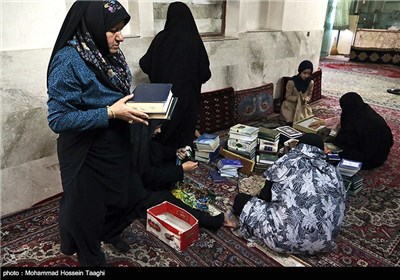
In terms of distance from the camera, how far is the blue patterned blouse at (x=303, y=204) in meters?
1.79

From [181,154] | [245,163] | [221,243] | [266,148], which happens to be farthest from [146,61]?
[221,243]

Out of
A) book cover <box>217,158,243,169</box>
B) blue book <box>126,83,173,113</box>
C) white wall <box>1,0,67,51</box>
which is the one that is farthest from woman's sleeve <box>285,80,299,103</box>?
blue book <box>126,83,173,113</box>

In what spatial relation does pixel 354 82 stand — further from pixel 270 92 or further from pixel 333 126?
pixel 333 126

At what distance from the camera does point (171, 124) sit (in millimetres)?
2824

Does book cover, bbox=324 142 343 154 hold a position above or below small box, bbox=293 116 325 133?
below

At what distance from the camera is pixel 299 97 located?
4125mm

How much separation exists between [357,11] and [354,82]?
→ 5125 mm

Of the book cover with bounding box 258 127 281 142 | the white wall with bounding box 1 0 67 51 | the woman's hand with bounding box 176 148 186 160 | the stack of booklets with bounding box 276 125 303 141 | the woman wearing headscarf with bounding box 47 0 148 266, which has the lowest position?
the stack of booklets with bounding box 276 125 303 141

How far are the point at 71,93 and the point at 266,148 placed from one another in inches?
86.7

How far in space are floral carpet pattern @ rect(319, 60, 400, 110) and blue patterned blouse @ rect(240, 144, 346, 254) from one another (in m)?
4.14

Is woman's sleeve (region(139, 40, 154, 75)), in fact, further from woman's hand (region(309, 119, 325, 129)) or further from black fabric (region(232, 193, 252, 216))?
woman's hand (region(309, 119, 325, 129))

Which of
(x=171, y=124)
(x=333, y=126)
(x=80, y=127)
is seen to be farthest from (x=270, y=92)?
(x=80, y=127)

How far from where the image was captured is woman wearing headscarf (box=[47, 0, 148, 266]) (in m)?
1.26

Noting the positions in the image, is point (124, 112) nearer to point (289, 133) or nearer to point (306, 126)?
point (289, 133)
